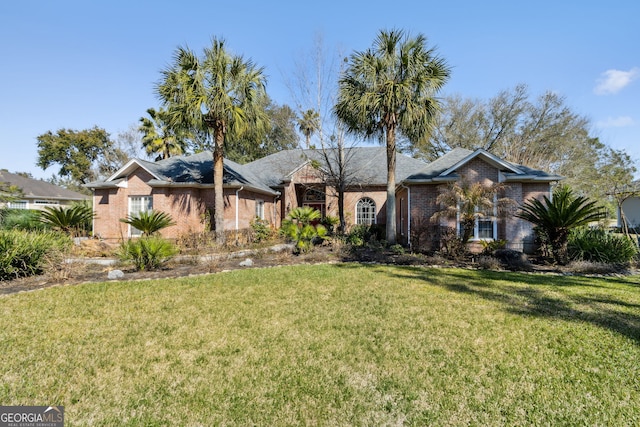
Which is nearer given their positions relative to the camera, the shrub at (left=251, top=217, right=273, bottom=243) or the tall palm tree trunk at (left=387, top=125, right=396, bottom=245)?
the tall palm tree trunk at (left=387, top=125, right=396, bottom=245)

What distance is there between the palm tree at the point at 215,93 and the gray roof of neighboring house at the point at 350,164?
623cm

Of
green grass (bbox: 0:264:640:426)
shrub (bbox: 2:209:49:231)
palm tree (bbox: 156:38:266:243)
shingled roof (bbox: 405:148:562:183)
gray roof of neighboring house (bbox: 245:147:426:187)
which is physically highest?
palm tree (bbox: 156:38:266:243)

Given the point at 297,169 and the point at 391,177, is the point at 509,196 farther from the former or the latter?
the point at 297,169

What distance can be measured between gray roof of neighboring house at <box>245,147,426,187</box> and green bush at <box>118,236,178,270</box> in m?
11.3

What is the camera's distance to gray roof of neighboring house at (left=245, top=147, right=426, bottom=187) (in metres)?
19.4

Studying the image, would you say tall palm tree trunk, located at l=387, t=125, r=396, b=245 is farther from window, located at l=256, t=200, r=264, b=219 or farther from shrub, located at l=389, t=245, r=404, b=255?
window, located at l=256, t=200, r=264, b=219

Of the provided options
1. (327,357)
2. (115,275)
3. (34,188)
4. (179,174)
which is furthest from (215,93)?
(34,188)

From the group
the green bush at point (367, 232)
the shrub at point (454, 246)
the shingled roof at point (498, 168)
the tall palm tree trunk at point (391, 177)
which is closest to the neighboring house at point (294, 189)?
the shingled roof at point (498, 168)

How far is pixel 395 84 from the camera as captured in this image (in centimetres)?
1226

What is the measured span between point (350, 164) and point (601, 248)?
1421 centimetres

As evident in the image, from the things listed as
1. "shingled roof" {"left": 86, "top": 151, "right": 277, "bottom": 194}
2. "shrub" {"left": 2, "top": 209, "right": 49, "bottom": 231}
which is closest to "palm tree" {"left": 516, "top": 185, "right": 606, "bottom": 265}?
"shingled roof" {"left": 86, "top": 151, "right": 277, "bottom": 194}

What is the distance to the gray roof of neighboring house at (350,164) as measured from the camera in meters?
19.4

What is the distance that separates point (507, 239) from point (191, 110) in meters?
15.0

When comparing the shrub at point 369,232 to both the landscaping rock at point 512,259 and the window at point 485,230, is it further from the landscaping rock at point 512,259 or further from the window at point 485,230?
the landscaping rock at point 512,259
